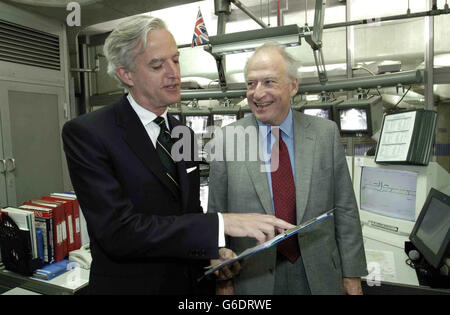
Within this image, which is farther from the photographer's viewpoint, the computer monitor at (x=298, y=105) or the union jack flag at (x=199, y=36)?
the computer monitor at (x=298, y=105)

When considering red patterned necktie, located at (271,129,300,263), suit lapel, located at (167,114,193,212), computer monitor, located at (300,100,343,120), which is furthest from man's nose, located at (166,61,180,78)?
computer monitor, located at (300,100,343,120)

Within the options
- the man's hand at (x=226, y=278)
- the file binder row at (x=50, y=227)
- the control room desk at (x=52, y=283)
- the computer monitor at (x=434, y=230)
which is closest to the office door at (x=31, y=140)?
the file binder row at (x=50, y=227)

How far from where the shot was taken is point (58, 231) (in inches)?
71.7

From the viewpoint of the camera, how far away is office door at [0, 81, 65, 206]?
10.9 ft

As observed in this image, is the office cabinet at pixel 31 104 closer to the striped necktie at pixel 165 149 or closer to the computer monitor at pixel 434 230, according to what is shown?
the striped necktie at pixel 165 149

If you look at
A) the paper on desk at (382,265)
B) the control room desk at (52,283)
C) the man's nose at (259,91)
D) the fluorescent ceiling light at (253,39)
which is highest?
the fluorescent ceiling light at (253,39)

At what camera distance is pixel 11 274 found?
5.74 feet

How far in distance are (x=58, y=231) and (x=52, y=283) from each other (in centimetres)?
30

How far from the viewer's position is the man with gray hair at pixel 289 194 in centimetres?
130

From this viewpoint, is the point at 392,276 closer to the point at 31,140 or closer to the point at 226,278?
the point at 226,278

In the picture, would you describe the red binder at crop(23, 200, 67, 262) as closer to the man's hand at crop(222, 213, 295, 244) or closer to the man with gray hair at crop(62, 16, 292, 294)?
the man with gray hair at crop(62, 16, 292, 294)

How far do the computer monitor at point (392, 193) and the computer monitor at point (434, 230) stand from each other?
14 cm
